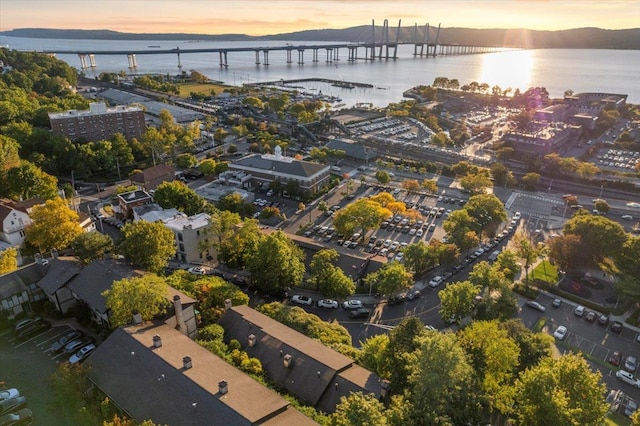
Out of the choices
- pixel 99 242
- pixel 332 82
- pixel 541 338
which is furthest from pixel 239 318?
pixel 332 82

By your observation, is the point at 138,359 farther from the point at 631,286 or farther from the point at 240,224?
the point at 631,286

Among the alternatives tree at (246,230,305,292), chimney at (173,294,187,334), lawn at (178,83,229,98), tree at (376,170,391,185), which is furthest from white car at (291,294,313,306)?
lawn at (178,83,229,98)

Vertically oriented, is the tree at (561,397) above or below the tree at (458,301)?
above

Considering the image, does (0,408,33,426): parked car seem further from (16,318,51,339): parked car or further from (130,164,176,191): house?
(130,164,176,191): house

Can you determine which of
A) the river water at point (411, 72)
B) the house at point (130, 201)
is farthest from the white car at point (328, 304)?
the river water at point (411, 72)

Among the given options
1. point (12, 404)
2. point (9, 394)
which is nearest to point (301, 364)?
point (12, 404)

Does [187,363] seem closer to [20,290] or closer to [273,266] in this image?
[273,266]

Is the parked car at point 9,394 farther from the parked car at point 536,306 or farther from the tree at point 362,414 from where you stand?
the parked car at point 536,306
